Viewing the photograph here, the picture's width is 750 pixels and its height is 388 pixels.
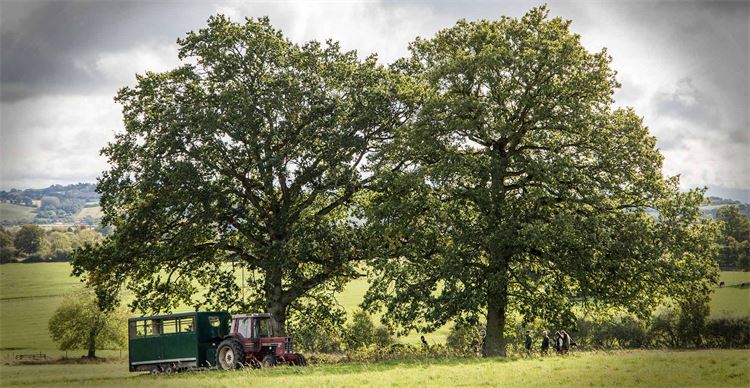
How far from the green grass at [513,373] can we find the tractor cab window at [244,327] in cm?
284

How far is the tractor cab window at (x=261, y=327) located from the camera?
3164 centimetres

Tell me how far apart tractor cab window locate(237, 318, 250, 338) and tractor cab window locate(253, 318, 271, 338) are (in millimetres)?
307

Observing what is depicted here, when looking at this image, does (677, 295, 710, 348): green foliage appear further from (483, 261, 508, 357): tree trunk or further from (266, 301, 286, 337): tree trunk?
(266, 301, 286, 337): tree trunk

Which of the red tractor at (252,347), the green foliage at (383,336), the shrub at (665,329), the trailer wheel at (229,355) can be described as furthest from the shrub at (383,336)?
the trailer wheel at (229,355)

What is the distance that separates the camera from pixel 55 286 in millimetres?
101750

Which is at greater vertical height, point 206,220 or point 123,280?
point 206,220

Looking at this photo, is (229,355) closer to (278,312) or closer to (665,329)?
(278,312)

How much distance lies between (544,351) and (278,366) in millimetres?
12805

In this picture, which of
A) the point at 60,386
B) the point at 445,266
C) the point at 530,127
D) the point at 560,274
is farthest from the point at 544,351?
the point at 60,386

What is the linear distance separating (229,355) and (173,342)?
3320 mm

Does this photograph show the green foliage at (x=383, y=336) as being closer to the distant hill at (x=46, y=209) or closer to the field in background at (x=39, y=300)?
the field in background at (x=39, y=300)

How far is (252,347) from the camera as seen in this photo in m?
31.1

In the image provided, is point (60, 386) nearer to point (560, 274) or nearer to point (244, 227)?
point (244, 227)

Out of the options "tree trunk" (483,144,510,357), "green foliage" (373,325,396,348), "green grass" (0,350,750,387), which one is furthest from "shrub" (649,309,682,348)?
"green foliage" (373,325,396,348)
